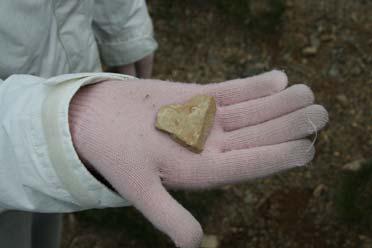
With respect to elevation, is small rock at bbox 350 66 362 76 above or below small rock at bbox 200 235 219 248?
above

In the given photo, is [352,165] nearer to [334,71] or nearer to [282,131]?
[334,71]

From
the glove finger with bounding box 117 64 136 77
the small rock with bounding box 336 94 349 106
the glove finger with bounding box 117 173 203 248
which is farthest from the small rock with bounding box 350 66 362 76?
the glove finger with bounding box 117 173 203 248

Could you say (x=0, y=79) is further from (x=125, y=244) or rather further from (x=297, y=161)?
(x=125, y=244)

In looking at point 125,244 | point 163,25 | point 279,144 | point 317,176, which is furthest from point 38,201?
point 163,25

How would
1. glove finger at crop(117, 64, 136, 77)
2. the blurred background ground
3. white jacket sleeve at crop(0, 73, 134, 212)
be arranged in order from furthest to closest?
1. the blurred background ground
2. glove finger at crop(117, 64, 136, 77)
3. white jacket sleeve at crop(0, 73, 134, 212)

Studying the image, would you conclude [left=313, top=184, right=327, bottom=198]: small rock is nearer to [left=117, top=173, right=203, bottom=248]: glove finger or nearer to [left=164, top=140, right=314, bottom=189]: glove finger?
[left=164, top=140, right=314, bottom=189]: glove finger

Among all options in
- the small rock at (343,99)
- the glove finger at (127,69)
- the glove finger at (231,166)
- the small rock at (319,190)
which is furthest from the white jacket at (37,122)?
the small rock at (343,99)

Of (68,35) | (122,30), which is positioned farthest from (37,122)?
(122,30)
